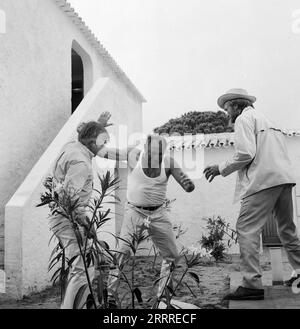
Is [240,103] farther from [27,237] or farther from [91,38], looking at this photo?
Result: [91,38]

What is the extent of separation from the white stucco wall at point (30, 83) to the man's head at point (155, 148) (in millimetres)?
2298

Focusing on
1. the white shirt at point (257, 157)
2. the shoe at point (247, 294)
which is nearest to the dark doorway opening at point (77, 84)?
the white shirt at point (257, 157)

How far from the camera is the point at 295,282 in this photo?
12.0 ft

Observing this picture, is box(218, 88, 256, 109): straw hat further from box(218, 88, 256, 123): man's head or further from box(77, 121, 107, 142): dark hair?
box(77, 121, 107, 142): dark hair

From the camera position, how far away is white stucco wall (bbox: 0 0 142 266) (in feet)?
18.9

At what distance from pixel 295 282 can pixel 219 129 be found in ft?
84.4

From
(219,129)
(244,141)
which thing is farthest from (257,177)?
(219,129)

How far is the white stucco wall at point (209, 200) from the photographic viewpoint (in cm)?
943

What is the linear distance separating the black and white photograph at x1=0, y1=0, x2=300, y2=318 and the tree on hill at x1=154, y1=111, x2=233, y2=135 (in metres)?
14.2

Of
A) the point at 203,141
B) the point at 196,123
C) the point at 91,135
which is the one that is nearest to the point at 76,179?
the point at 91,135

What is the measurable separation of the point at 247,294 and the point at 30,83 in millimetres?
4668

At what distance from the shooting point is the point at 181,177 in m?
4.11

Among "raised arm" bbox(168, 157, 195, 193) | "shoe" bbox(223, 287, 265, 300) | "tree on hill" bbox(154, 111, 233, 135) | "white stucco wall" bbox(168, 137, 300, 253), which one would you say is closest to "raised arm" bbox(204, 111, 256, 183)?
"raised arm" bbox(168, 157, 195, 193)

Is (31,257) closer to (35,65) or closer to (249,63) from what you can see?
(35,65)
